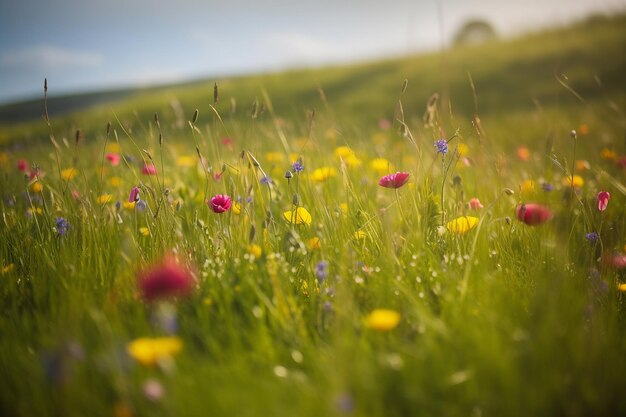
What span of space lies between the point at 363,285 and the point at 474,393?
19.9 inches

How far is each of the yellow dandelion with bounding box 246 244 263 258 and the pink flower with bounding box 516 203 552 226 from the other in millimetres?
939

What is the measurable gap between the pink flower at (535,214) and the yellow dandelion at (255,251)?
939 mm

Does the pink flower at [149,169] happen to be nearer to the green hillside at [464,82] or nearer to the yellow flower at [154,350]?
the yellow flower at [154,350]

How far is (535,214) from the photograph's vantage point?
4.61 feet

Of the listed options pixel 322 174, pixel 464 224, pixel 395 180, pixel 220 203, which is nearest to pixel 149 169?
pixel 220 203

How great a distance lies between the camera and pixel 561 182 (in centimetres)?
263

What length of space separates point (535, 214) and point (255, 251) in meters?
1.00

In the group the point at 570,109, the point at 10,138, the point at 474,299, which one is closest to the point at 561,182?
Result: the point at 474,299

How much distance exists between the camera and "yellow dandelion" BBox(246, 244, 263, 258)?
141cm

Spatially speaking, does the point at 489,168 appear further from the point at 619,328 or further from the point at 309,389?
the point at 309,389

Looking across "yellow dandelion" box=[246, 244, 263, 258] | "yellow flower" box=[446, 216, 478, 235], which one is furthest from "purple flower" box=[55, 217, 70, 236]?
"yellow flower" box=[446, 216, 478, 235]

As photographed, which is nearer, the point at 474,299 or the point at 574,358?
the point at 574,358

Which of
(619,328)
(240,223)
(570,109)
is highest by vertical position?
(570,109)

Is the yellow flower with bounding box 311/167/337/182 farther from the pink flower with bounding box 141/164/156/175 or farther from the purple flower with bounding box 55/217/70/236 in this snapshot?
the purple flower with bounding box 55/217/70/236
